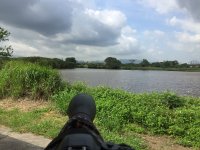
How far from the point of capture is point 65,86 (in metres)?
9.94

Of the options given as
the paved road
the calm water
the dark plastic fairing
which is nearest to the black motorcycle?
the dark plastic fairing

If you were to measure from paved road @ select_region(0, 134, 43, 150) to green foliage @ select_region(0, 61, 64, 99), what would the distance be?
364cm

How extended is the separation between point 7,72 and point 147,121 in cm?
540

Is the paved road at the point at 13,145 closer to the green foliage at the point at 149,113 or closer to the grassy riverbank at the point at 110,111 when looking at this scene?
the grassy riverbank at the point at 110,111

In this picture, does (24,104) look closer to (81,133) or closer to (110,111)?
(110,111)

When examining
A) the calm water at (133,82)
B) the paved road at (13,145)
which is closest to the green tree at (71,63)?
the calm water at (133,82)

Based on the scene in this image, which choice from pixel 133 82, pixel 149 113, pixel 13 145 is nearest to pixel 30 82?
pixel 149 113

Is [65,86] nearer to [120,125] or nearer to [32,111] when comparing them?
[32,111]

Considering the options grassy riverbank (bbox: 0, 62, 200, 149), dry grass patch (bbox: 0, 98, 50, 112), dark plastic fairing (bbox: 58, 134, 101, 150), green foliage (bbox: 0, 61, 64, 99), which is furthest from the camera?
green foliage (bbox: 0, 61, 64, 99)

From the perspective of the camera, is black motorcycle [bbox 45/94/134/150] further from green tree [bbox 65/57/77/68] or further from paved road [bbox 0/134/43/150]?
green tree [bbox 65/57/77/68]

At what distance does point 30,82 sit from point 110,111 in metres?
3.21

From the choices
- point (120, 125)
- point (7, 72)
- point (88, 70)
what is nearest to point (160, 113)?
point (120, 125)

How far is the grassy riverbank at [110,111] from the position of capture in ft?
21.9

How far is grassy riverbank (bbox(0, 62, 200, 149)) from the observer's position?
6.66 m
